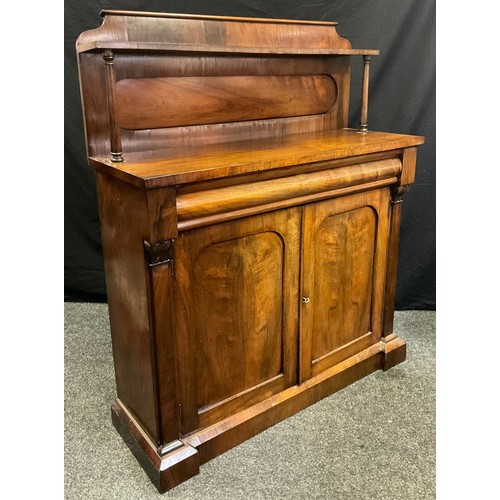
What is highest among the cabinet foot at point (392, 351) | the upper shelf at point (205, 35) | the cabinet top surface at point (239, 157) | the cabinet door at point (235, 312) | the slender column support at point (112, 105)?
the upper shelf at point (205, 35)

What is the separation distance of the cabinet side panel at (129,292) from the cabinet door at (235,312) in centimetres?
11

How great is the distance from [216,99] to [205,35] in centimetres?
23

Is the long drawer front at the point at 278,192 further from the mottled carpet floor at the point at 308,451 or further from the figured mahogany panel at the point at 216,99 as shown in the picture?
the mottled carpet floor at the point at 308,451

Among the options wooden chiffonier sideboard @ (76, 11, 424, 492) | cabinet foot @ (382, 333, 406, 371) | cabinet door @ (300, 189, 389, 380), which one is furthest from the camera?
cabinet foot @ (382, 333, 406, 371)

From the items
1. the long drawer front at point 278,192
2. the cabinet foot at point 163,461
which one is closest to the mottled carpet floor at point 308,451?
the cabinet foot at point 163,461

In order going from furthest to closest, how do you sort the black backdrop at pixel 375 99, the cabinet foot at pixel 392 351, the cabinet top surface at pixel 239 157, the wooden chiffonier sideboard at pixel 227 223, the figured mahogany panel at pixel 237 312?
the black backdrop at pixel 375 99, the cabinet foot at pixel 392 351, the figured mahogany panel at pixel 237 312, the wooden chiffonier sideboard at pixel 227 223, the cabinet top surface at pixel 239 157

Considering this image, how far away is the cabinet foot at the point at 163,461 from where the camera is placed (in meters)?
1.75

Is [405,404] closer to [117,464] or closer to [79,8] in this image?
[117,464]

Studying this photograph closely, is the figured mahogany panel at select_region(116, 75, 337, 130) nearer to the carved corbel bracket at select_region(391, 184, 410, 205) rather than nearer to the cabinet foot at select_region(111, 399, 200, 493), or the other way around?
the carved corbel bracket at select_region(391, 184, 410, 205)

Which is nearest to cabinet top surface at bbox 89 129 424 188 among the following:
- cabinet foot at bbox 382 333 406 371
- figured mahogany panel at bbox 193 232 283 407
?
figured mahogany panel at bbox 193 232 283 407

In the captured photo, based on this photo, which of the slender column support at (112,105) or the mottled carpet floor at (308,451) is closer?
the slender column support at (112,105)

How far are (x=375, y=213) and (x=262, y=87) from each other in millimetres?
694

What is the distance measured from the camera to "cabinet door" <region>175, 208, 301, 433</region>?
172cm

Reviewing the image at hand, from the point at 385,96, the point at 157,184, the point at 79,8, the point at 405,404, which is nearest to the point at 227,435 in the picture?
the point at 405,404
